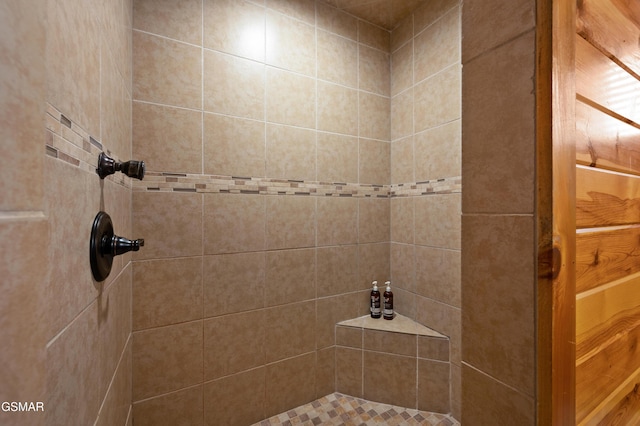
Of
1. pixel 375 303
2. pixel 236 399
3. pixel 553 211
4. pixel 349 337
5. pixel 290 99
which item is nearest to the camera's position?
pixel 553 211

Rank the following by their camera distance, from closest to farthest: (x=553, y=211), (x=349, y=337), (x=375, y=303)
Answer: (x=553, y=211) → (x=349, y=337) → (x=375, y=303)

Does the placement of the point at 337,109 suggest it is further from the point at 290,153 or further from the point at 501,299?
the point at 501,299

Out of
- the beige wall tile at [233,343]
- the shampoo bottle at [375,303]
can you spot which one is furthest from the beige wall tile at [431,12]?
the beige wall tile at [233,343]

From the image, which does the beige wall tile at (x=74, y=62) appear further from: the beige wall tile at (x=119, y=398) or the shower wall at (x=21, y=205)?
the beige wall tile at (x=119, y=398)

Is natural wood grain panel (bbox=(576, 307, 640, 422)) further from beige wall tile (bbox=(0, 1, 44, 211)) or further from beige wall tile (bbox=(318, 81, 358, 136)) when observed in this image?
beige wall tile (bbox=(318, 81, 358, 136))

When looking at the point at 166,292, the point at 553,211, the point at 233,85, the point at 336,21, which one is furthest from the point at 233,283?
the point at 336,21

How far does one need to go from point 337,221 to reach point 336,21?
131 cm

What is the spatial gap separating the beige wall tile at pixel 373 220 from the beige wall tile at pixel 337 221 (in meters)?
0.04

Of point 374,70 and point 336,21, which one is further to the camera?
point 374,70

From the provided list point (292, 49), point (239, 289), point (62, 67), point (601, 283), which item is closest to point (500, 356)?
point (601, 283)

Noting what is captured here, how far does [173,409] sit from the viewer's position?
1324mm

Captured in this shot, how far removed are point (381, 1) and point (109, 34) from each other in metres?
1.58

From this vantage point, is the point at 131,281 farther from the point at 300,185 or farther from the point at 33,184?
the point at 33,184

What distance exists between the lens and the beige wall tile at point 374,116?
6.33 feet
